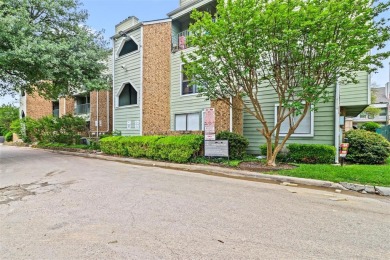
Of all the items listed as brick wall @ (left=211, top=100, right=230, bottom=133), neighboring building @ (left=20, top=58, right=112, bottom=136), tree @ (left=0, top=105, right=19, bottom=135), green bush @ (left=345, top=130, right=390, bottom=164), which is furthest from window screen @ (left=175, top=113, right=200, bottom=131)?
tree @ (left=0, top=105, right=19, bottom=135)

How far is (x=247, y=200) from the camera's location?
16.2 feet

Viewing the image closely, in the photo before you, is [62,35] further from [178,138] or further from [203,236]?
[203,236]

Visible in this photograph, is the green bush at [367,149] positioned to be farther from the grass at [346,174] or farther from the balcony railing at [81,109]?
the balcony railing at [81,109]

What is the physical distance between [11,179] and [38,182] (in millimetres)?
1328

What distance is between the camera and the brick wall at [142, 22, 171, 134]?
1394 centimetres

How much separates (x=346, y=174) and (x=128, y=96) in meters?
13.1

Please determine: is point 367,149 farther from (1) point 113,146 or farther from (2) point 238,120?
(1) point 113,146

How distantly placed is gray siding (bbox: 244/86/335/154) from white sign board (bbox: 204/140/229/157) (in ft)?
4.70

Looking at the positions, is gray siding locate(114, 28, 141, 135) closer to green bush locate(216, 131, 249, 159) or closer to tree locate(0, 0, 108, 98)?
tree locate(0, 0, 108, 98)

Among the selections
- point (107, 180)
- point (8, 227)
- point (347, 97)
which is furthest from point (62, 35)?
point (347, 97)

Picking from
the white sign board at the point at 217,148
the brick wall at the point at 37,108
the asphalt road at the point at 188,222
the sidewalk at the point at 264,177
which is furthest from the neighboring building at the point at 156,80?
the brick wall at the point at 37,108

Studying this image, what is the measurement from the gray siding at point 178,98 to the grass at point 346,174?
7.01 m

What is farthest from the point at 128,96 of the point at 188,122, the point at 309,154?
the point at 309,154

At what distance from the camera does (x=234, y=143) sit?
31.2 ft
